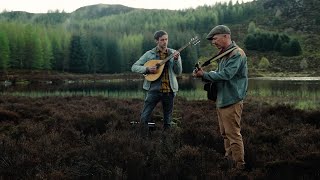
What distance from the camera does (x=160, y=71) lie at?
8.86 m

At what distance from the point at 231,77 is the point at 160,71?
118 inches

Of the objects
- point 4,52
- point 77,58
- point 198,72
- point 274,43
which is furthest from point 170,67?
point 274,43

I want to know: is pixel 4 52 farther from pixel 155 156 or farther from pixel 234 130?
pixel 234 130

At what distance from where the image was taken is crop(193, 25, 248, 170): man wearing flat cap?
20.2 feet

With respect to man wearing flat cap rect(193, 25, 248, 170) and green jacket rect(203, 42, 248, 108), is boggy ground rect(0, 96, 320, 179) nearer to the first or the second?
man wearing flat cap rect(193, 25, 248, 170)

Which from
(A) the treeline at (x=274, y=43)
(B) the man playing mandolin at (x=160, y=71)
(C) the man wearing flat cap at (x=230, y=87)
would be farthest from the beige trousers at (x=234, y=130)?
(A) the treeline at (x=274, y=43)

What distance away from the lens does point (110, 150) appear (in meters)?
6.83

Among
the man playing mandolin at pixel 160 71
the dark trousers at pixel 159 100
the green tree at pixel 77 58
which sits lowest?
the green tree at pixel 77 58

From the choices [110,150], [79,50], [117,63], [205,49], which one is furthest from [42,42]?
[110,150]

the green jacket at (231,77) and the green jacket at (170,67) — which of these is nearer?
the green jacket at (231,77)

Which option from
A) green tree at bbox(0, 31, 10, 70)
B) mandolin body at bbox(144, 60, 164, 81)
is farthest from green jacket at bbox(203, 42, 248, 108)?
green tree at bbox(0, 31, 10, 70)

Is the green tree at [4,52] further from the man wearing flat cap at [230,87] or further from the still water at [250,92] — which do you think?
the man wearing flat cap at [230,87]

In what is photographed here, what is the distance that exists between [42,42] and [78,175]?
316 ft

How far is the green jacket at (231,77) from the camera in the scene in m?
6.07
